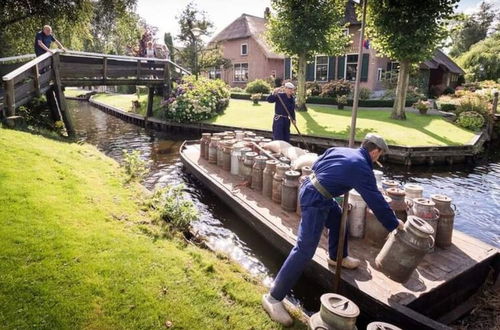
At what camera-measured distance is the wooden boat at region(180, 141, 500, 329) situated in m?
3.73

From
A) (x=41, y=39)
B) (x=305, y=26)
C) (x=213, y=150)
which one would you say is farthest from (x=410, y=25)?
(x=41, y=39)

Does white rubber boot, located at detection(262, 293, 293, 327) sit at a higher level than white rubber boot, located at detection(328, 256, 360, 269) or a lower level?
lower

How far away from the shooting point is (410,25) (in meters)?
15.3

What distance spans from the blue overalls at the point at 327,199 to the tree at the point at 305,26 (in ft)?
53.9

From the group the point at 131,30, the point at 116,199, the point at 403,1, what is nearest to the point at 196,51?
the point at 131,30

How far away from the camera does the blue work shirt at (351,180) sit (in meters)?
3.48

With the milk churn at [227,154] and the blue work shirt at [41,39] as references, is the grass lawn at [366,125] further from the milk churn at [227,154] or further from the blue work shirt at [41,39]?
the blue work shirt at [41,39]

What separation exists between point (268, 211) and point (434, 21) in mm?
14353

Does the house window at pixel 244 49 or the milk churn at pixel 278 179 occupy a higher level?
the house window at pixel 244 49

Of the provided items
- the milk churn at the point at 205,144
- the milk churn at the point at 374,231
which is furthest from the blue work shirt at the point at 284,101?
the milk churn at the point at 374,231

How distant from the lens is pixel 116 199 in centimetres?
615

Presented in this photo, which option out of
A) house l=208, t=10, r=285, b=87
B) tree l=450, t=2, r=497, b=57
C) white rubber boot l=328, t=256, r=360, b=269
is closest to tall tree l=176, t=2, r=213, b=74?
house l=208, t=10, r=285, b=87

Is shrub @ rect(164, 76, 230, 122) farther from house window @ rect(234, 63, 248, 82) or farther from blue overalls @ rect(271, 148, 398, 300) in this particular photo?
house window @ rect(234, 63, 248, 82)

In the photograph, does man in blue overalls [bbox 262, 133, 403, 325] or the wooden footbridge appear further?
the wooden footbridge
